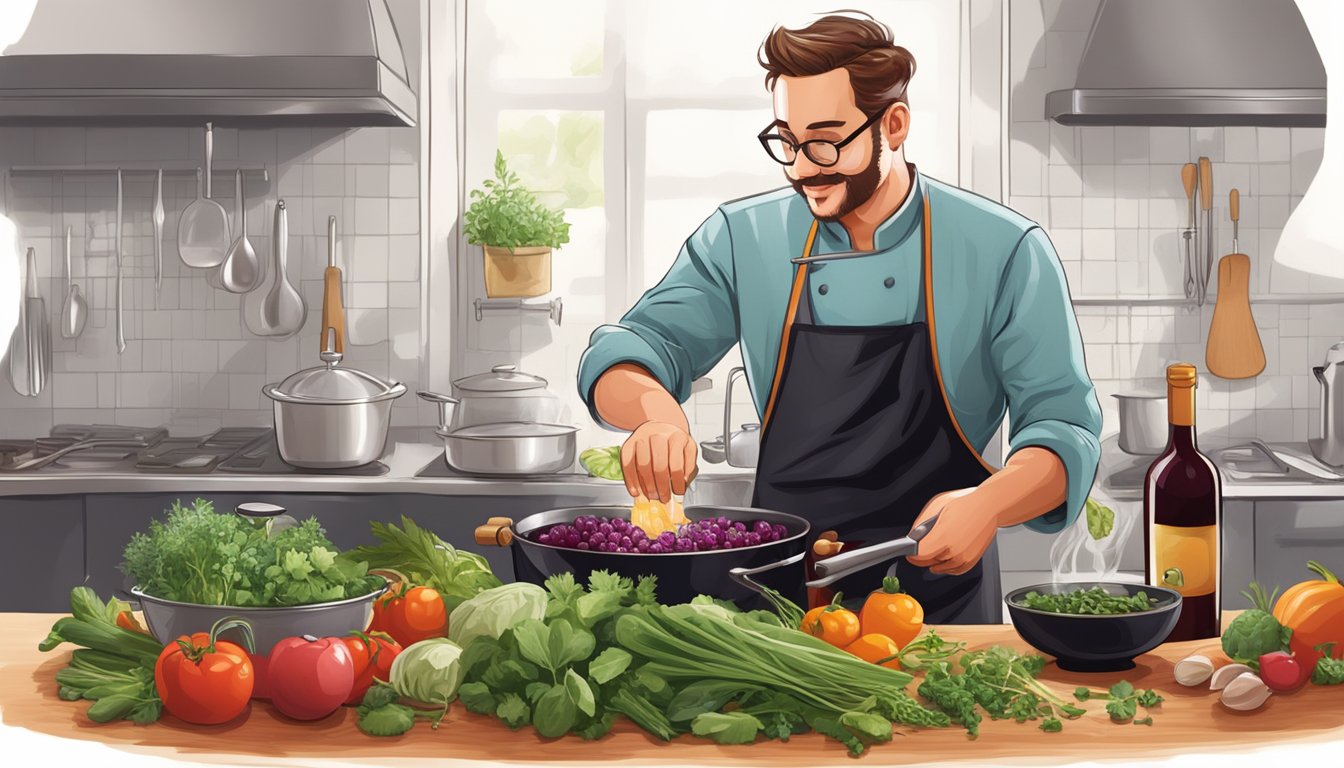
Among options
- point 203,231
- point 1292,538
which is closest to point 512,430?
point 203,231

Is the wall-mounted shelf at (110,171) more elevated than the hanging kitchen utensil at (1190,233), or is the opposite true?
the wall-mounted shelf at (110,171)

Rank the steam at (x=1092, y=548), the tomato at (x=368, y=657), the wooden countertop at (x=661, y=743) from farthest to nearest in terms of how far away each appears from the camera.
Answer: the steam at (x=1092, y=548) < the tomato at (x=368, y=657) < the wooden countertop at (x=661, y=743)

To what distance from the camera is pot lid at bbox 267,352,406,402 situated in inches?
119

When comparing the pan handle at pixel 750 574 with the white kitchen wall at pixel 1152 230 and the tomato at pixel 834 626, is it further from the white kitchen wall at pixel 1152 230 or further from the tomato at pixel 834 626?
the white kitchen wall at pixel 1152 230

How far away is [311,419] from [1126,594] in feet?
6.87

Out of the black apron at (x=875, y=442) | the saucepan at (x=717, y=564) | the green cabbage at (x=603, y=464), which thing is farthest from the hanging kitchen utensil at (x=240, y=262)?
the saucepan at (x=717, y=564)

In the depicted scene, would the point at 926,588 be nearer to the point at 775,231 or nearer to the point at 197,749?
the point at 775,231

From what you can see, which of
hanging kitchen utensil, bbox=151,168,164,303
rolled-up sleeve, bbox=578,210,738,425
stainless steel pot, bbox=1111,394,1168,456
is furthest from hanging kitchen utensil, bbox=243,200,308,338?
stainless steel pot, bbox=1111,394,1168,456

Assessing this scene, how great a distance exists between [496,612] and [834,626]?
0.38 m

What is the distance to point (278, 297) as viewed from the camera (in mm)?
3555

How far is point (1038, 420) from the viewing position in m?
1.77

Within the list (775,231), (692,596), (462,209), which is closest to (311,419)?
(462,209)

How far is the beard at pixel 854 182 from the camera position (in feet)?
6.17

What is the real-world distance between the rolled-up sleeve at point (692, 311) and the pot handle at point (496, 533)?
501mm
